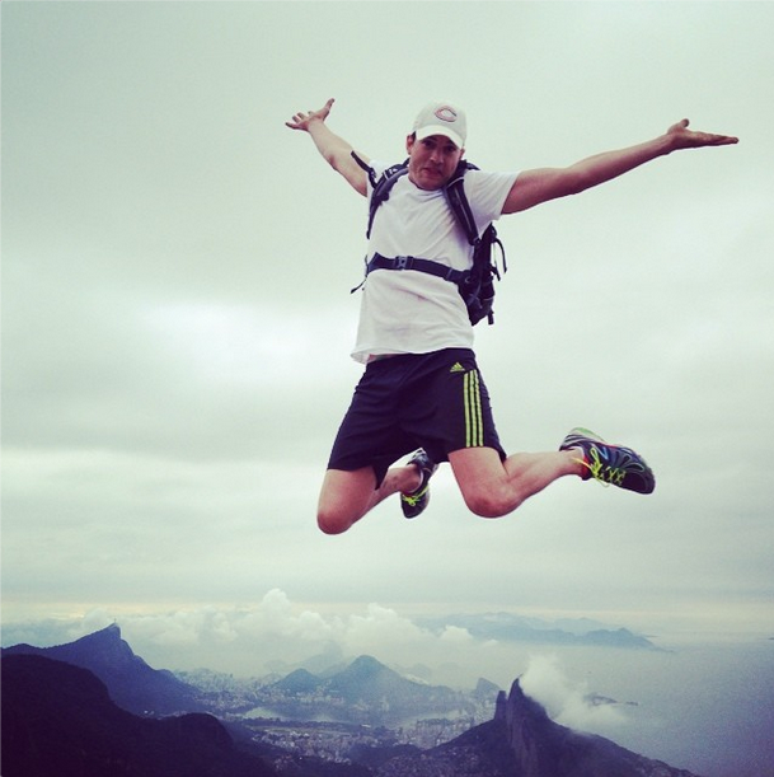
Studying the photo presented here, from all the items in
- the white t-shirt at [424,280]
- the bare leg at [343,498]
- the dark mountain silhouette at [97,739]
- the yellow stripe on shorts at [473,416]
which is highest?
the white t-shirt at [424,280]

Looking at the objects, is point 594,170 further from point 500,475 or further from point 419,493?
point 419,493

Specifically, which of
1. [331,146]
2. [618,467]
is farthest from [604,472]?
[331,146]

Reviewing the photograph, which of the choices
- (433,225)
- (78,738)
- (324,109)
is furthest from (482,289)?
(78,738)

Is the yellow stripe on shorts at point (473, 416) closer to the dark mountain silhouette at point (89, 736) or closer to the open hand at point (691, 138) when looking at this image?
the open hand at point (691, 138)

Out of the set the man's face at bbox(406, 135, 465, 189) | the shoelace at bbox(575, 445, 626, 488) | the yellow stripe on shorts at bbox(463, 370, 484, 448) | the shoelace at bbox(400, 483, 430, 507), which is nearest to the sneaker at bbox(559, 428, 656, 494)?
the shoelace at bbox(575, 445, 626, 488)

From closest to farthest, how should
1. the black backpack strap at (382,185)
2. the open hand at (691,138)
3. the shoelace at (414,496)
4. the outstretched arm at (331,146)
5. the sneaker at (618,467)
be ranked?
1. the open hand at (691,138)
2. the sneaker at (618,467)
3. the black backpack strap at (382,185)
4. the outstretched arm at (331,146)
5. the shoelace at (414,496)

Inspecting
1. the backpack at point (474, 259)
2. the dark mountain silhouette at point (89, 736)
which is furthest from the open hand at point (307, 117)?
the dark mountain silhouette at point (89, 736)

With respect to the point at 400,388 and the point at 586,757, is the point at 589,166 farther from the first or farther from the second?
the point at 586,757
